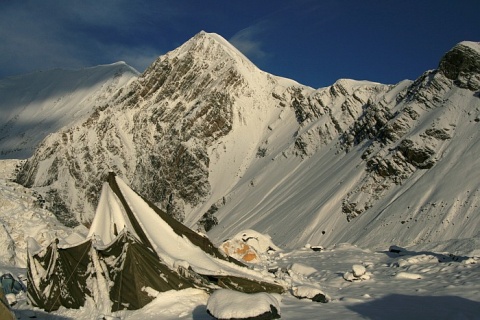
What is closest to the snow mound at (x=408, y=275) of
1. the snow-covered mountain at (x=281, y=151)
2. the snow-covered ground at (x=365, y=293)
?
the snow-covered ground at (x=365, y=293)

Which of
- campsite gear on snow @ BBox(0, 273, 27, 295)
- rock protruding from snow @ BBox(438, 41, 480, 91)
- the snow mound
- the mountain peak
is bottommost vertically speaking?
the snow mound

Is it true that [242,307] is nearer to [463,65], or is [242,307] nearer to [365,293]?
[365,293]

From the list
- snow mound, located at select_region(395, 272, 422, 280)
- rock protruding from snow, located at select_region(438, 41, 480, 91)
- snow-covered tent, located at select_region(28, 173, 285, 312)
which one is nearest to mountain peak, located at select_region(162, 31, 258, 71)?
rock protruding from snow, located at select_region(438, 41, 480, 91)

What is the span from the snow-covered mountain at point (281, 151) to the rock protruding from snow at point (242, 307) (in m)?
34.4

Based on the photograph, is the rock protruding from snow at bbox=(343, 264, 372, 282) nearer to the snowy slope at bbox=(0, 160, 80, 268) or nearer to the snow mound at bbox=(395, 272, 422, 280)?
the snow mound at bbox=(395, 272, 422, 280)

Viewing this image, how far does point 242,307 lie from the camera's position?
11273mm

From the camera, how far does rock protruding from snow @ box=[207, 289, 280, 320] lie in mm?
11156

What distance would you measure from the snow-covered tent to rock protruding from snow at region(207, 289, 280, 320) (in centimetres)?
345

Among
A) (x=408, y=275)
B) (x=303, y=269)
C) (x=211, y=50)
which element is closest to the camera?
(x=408, y=275)

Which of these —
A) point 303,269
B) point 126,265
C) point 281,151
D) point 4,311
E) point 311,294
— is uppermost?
point 281,151

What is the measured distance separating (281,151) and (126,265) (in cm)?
7731

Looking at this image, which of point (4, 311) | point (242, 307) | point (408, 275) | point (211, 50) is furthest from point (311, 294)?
point (211, 50)

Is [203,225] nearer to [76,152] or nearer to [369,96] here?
[369,96]

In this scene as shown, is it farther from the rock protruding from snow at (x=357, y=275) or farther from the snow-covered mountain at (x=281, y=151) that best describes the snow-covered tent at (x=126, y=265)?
the snow-covered mountain at (x=281, y=151)
